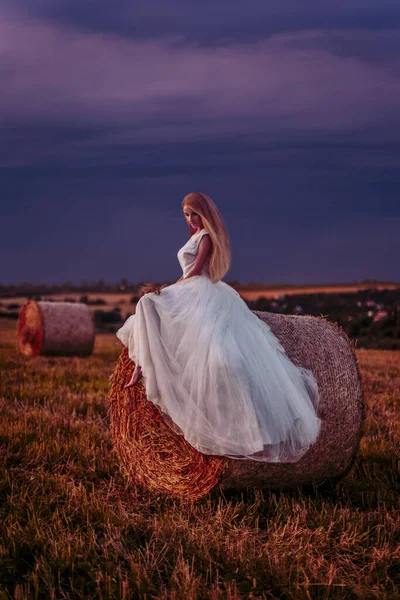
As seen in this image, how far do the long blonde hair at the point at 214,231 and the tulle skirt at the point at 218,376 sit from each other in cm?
13

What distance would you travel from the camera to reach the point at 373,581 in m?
4.48

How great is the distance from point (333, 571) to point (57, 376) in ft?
27.0

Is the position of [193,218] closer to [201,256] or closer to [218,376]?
[201,256]

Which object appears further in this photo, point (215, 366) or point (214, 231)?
point (214, 231)

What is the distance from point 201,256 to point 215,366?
0.96 meters

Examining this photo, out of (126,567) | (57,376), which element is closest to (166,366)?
(126,567)

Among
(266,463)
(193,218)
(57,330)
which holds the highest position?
(193,218)

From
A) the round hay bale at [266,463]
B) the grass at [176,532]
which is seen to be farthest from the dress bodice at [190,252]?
the grass at [176,532]

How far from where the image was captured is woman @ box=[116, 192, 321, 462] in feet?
18.0

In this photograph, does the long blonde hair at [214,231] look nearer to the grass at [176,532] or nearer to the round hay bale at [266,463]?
the round hay bale at [266,463]

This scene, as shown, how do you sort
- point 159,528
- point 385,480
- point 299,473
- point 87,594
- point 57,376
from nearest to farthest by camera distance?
point 87,594 < point 159,528 < point 299,473 < point 385,480 < point 57,376

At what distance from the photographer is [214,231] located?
6.06 metres

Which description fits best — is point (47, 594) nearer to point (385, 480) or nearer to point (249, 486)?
point (249, 486)

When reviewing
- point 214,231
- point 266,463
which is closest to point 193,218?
point 214,231
